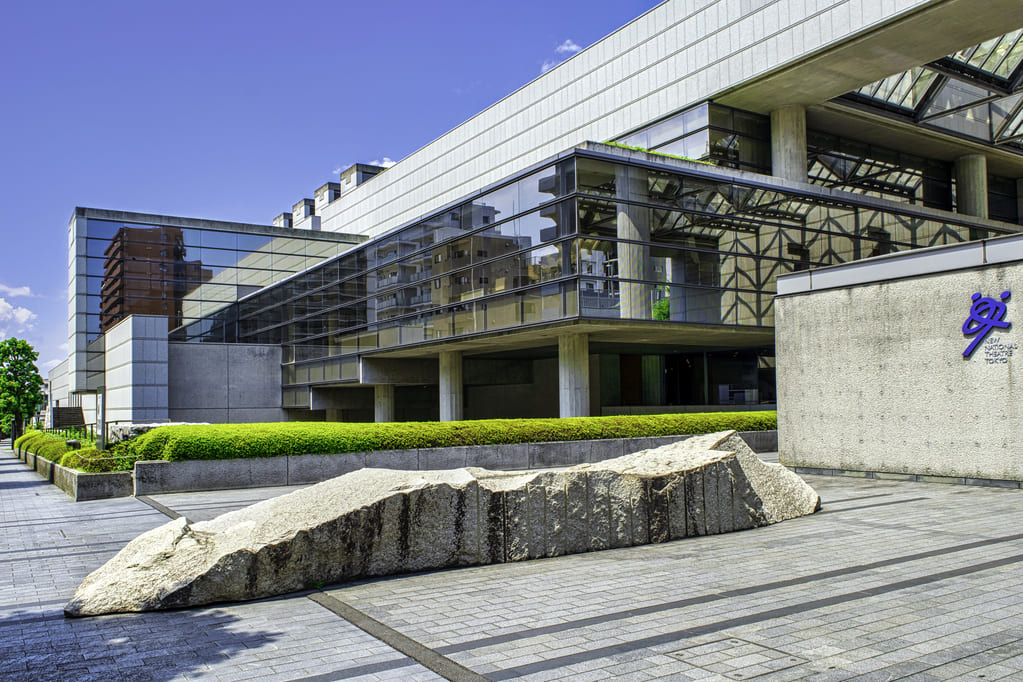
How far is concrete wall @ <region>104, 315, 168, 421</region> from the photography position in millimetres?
33562

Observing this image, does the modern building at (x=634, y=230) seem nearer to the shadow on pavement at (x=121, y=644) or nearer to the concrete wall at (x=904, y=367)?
the concrete wall at (x=904, y=367)

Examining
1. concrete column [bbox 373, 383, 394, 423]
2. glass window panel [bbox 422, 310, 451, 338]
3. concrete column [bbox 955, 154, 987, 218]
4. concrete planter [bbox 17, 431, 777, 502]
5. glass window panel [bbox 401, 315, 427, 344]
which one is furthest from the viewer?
concrete column [bbox 955, 154, 987, 218]

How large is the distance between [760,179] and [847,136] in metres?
8.86

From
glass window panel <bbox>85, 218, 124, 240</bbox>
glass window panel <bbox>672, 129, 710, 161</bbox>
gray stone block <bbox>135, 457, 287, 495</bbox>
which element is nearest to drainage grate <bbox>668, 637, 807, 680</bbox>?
gray stone block <bbox>135, 457, 287, 495</bbox>

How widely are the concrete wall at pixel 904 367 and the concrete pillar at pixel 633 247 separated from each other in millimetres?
6038

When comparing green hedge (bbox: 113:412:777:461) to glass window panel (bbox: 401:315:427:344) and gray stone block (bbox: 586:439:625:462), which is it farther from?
glass window panel (bbox: 401:315:427:344)

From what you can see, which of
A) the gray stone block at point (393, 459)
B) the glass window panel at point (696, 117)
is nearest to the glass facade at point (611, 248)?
the glass window panel at point (696, 117)

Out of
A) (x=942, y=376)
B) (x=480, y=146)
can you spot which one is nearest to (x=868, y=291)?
(x=942, y=376)

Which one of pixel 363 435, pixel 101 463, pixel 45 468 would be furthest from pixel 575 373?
pixel 45 468

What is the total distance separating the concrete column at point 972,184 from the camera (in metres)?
37.5

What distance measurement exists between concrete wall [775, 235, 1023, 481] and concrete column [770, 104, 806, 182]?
1576 cm

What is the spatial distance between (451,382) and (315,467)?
543 inches

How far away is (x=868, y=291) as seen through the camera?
15.9 metres

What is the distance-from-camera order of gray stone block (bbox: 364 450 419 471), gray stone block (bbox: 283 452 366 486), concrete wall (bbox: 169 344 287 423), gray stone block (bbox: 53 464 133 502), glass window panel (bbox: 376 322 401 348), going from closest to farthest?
gray stone block (bbox: 53 464 133 502) < gray stone block (bbox: 283 452 366 486) < gray stone block (bbox: 364 450 419 471) < glass window panel (bbox: 376 322 401 348) < concrete wall (bbox: 169 344 287 423)
